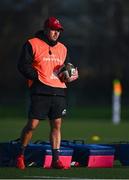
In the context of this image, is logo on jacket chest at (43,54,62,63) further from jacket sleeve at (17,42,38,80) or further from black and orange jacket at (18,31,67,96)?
jacket sleeve at (17,42,38,80)

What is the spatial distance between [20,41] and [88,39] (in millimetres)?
8674

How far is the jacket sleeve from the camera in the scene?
42.9ft

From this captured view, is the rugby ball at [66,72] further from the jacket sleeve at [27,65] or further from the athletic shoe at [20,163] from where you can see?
the athletic shoe at [20,163]

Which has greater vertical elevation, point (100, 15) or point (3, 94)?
point (100, 15)

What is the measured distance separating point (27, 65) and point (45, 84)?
38 cm

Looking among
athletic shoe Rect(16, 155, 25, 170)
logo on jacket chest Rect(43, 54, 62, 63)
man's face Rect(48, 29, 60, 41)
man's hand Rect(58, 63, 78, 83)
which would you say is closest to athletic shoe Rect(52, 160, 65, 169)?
athletic shoe Rect(16, 155, 25, 170)

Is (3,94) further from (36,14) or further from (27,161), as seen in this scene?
(27,161)

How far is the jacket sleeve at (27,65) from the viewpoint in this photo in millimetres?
13062

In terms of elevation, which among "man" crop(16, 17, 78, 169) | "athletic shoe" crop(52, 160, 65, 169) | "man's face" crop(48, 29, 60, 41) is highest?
"man's face" crop(48, 29, 60, 41)

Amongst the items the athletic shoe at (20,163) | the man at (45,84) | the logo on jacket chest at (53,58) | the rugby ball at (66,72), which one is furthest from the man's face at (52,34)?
the athletic shoe at (20,163)

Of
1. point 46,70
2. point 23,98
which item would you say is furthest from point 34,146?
point 23,98

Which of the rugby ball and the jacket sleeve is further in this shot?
the rugby ball

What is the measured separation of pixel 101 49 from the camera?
59.6 m

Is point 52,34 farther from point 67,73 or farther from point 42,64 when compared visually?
point 67,73
